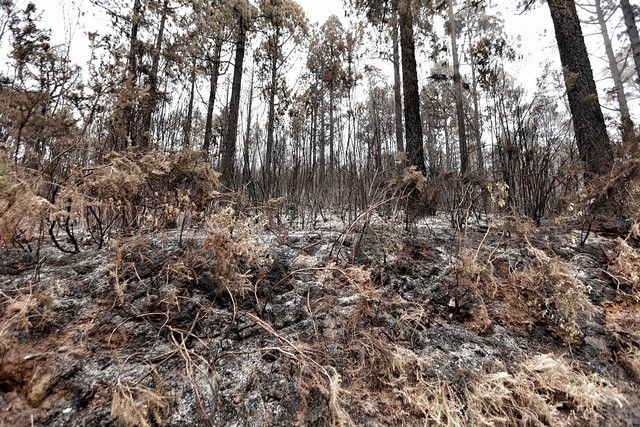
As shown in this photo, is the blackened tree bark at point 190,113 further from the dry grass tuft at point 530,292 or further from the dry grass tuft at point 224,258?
the dry grass tuft at point 530,292

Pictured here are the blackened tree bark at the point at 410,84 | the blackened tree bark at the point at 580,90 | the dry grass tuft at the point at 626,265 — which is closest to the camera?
the dry grass tuft at the point at 626,265

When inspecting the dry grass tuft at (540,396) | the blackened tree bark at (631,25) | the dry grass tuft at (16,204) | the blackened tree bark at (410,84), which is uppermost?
the blackened tree bark at (631,25)

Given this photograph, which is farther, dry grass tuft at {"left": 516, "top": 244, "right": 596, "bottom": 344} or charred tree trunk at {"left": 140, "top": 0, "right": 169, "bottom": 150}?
charred tree trunk at {"left": 140, "top": 0, "right": 169, "bottom": 150}

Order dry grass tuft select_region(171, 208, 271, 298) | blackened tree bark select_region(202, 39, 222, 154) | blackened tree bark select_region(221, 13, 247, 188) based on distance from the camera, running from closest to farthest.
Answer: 1. dry grass tuft select_region(171, 208, 271, 298)
2. blackened tree bark select_region(221, 13, 247, 188)
3. blackened tree bark select_region(202, 39, 222, 154)

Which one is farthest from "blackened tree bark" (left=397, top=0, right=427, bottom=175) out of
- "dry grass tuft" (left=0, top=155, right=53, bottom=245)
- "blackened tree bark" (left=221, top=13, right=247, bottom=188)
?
"dry grass tuft" (left=0, top=155, right=53, bottom=245)

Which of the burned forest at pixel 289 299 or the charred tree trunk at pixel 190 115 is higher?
the charred tree trunk at pixel 190 115

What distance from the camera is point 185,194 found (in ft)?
8.58

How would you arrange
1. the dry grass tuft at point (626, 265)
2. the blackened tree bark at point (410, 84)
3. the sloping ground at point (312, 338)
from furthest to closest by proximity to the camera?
the blackened tree bark at point (410, 84)
the dry grass tuft at point (626, 265)
the sloping ground at point (312, 338)

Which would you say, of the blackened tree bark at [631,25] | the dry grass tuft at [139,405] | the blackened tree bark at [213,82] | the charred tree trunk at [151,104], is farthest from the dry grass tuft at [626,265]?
the blackened tree bark at [631,25]

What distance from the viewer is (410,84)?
543 cm

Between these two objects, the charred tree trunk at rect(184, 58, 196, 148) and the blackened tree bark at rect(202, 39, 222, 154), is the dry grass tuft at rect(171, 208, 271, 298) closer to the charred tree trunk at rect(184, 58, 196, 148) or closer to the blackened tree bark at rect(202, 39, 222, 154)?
the charred tree trunk at rect(184, 58, 196, 148)

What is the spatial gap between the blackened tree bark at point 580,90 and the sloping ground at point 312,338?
1.92m

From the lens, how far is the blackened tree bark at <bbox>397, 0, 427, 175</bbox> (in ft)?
17.2

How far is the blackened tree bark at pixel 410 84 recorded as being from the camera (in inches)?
206
